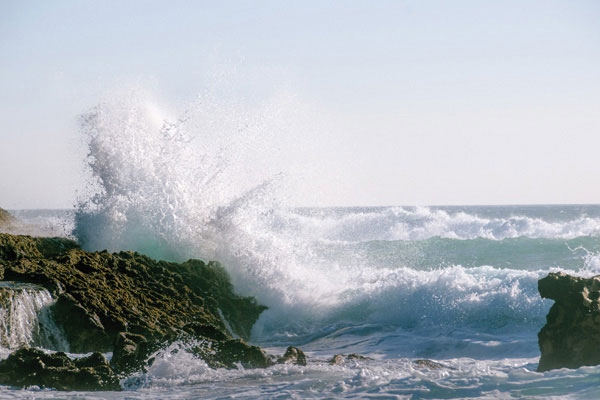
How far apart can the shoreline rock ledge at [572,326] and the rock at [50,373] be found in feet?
15.7

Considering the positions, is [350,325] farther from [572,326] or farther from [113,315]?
[572,326]

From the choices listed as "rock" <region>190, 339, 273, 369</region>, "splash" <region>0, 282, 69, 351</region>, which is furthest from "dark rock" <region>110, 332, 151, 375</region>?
"splash" <region>0, 282, 69, 351</region>

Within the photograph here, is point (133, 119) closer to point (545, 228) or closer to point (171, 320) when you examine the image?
point (171, 320)

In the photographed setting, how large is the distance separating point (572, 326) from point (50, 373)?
18.6 ft

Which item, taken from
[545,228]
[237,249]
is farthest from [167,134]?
[545,228]

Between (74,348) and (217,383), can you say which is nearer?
(217,383)

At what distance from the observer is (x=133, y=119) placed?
1563 centimetres

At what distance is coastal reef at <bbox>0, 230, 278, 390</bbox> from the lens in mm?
6852

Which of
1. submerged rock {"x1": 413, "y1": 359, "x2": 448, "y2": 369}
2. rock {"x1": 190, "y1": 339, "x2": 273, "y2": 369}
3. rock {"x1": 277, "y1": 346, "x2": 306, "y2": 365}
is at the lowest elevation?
submerged rock {"x1": 413, "y1": 359, "x2": 448, "y2": 369}

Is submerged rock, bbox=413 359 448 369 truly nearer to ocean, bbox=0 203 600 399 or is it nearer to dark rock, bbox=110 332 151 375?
ocean, bbox=0 203 600 399

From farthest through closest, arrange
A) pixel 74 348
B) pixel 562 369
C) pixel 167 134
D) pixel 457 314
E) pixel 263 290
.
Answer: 1. pixel 167 134
2. pixel 263 290
3. pixel 457 314
4. pixel 74 348
5. pixel 562 369

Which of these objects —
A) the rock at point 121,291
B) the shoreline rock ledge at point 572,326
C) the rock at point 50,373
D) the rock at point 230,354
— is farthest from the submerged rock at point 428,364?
the rock at point 50,373

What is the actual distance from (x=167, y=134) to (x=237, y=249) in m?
3.56

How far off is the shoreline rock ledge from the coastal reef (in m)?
2.95
